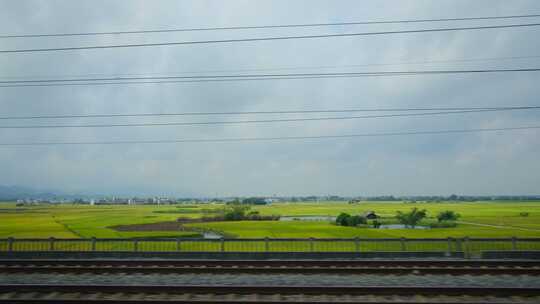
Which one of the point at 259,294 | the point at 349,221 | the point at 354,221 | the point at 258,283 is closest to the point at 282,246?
the point at 258,283

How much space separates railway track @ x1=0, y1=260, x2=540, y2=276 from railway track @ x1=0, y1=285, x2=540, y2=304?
3398mm

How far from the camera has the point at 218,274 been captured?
14656 mm

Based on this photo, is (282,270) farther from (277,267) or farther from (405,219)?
(405,219)

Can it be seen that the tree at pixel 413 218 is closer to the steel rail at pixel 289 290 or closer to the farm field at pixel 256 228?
the farm field at pixel 256 228

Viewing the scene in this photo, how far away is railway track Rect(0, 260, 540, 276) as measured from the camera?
48.0 feet

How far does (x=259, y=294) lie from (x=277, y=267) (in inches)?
167

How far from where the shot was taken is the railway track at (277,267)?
576 inches

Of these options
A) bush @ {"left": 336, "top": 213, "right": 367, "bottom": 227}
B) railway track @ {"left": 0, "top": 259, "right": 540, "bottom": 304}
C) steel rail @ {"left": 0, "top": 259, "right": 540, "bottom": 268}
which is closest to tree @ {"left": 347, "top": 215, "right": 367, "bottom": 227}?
bush @ {"left": 336, "top": 213, "right": 367, "bottom": 227}

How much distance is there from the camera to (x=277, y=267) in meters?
15.5

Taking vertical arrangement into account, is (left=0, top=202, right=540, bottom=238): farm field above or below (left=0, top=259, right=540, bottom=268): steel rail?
below

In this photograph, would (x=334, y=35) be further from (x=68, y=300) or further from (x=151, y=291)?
(x=68, y=300)

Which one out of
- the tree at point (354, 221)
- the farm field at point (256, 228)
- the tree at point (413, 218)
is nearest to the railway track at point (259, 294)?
the farm field at point (256, 228)

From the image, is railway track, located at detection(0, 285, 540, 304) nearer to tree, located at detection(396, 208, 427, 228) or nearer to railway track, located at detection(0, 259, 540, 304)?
railway track, located at detection(0, 259, 540, 304)

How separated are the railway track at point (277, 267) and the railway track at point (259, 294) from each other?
3.40 m
